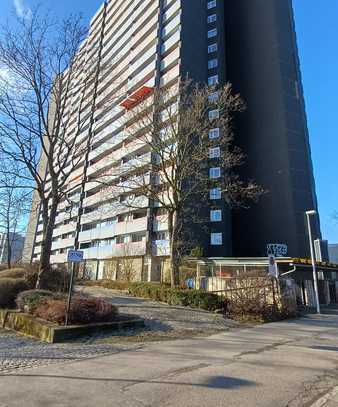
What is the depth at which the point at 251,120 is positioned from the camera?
1865 inches

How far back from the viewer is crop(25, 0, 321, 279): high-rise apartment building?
133 ft

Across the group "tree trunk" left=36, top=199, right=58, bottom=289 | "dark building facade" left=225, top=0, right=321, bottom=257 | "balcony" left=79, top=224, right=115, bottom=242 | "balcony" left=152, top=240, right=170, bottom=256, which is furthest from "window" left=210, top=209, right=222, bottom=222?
"tree trunk" left=36, top=199, right=58, bottom=289

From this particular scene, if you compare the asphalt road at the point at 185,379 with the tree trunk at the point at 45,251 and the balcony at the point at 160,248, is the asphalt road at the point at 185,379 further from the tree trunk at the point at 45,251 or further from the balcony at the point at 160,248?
the balcony at the point at 160,248

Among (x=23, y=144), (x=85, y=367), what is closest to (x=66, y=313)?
(x=85, y=367)

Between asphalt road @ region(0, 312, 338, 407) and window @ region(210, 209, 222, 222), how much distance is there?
32.8 m

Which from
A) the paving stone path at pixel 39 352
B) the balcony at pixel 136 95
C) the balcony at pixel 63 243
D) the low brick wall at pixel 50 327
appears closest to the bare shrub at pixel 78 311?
the low brick wall at pixel 50 327

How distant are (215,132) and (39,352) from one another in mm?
31477

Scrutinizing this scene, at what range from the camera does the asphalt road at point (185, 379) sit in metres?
4.65

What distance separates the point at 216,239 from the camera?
134 ft

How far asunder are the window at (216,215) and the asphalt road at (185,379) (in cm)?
3281

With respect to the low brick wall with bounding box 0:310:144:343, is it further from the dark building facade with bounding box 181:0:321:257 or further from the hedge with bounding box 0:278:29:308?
the dark building facade with bounding box 181:0:321:257

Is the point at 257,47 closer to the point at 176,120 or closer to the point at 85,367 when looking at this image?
the point at 176,120

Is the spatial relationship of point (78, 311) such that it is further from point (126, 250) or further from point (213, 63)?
point (213, 63)

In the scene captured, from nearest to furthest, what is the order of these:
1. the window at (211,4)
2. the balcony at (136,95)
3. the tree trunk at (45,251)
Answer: the tree trunk at (45,251) < the balcony at (136,95) < the window at (211,4)
